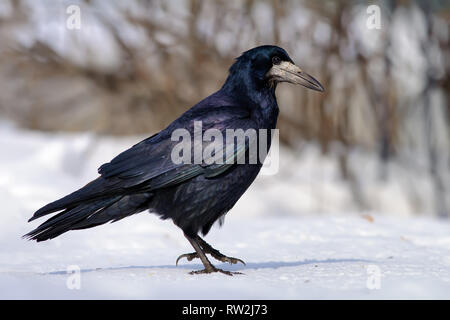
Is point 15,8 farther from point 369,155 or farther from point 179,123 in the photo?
point 179,123

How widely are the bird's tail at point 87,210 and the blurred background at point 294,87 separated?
435 cm

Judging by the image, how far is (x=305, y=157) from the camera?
9.05 metres

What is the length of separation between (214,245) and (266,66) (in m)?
1.40

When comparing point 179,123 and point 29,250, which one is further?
point 29,250

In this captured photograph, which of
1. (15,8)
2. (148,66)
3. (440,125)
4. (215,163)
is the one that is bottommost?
(215,163)

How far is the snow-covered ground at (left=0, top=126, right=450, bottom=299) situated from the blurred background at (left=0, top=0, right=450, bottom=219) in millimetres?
883

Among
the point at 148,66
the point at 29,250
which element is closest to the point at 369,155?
the point at 148,66

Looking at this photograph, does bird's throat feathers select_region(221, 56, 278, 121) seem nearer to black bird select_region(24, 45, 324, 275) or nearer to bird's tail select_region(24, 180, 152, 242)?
black bird select_region(24, 45, 324, 275)

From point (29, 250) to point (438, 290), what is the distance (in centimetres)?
266

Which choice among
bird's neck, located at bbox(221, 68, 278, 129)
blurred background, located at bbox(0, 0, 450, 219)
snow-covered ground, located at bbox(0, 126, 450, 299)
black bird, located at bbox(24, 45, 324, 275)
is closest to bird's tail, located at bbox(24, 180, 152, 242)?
black bird, located at bbox(24, 45, 324, 275)

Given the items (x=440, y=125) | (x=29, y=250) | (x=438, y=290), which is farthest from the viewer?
(x=440, y=125)

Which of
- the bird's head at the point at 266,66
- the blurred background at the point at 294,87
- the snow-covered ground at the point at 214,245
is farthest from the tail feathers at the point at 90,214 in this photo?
the blurred background at the point at 294,87

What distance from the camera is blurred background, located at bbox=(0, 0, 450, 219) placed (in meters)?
8.44

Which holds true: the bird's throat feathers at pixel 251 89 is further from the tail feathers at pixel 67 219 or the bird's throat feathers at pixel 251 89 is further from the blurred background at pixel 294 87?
the blurred background at pixel 294 87
